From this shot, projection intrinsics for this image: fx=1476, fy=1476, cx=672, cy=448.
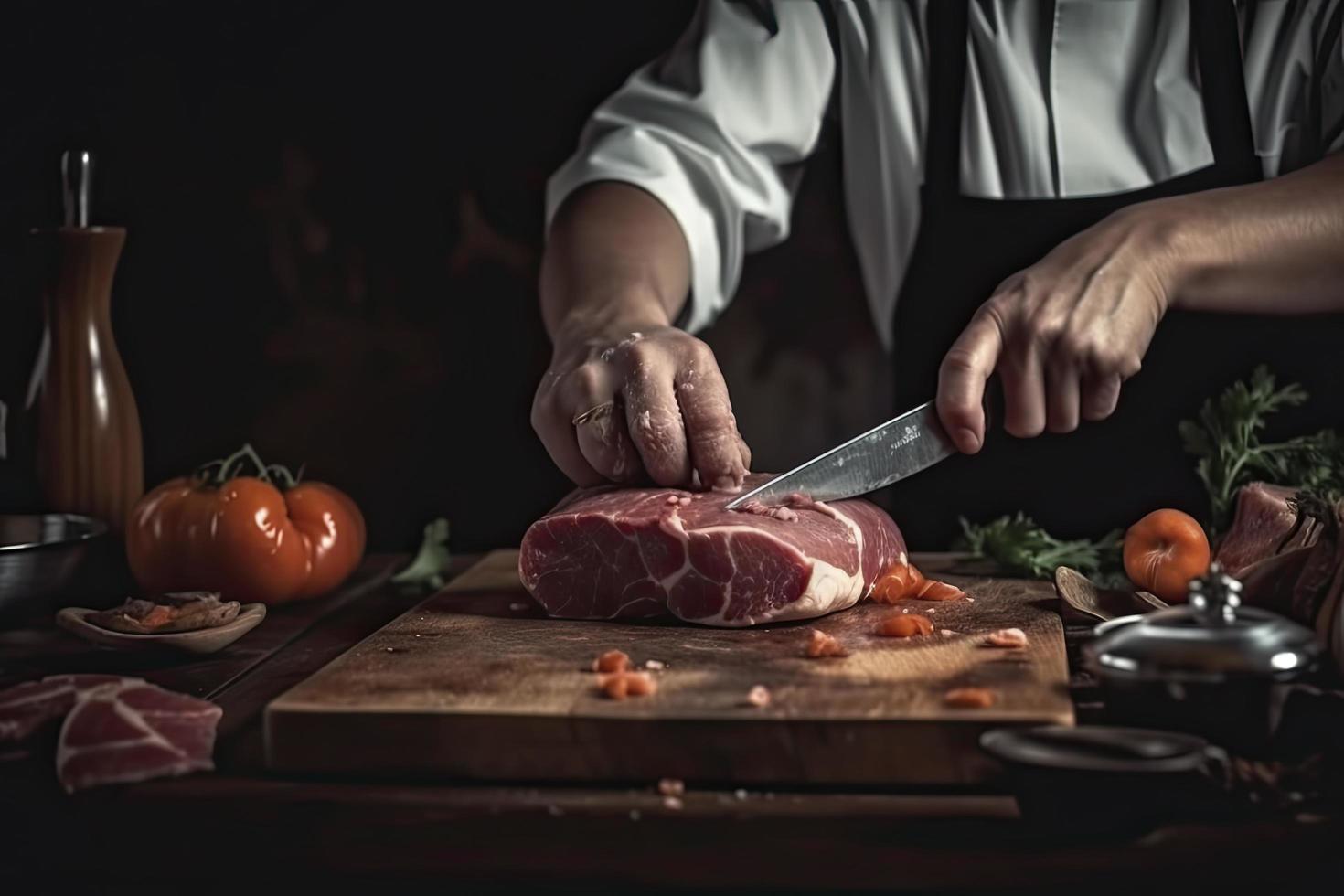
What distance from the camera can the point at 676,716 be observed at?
1489mm

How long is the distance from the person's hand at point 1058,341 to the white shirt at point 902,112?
2.04ft

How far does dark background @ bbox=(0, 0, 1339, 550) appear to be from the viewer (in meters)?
3.19

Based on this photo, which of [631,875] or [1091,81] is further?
[1091,81]

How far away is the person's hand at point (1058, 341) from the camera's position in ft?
6.84

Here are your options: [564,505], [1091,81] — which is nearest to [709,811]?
[564,505]

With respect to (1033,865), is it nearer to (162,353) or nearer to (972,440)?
(972,440)

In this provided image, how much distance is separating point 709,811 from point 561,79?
2185 mm

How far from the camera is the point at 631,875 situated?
4.54 ft

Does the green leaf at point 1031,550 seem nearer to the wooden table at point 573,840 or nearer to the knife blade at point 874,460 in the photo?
the knife blade at point 874,460

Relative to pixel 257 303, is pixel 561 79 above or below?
above

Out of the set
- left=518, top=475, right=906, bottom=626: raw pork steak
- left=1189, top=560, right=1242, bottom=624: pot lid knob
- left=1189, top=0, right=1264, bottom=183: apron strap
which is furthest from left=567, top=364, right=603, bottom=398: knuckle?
left=1189, top=0, right=1264, bottom=183: apron strap

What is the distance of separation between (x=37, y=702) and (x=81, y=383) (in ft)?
3.26

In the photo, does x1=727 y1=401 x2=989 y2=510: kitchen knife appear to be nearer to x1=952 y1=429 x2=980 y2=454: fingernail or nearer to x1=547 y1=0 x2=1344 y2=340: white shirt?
x1=952 y1=429 x2=980 y2=454: fingernail

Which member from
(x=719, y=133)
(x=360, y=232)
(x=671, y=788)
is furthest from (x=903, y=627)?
(x=360, y=232)
